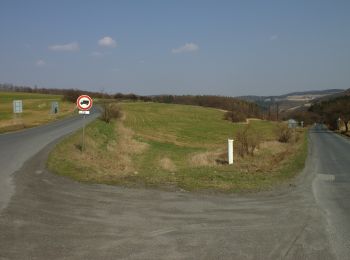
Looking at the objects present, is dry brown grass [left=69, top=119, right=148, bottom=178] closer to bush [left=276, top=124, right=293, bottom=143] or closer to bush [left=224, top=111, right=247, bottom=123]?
bush [left=276, top=124, right=293, bottom=143]

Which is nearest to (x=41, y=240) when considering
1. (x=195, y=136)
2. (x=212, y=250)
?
(x=212, y=250)

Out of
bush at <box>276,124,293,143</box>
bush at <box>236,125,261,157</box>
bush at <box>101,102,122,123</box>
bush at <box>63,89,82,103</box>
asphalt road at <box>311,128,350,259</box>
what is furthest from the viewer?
bush at <box>63,89,82,103</box>

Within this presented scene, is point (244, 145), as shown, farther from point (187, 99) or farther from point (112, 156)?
point (187, 99)

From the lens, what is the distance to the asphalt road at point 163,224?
6.74 m

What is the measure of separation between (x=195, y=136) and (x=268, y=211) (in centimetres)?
4992

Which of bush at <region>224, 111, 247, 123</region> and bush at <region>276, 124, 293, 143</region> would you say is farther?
bush at <region>224, 111, 247, 123</region>

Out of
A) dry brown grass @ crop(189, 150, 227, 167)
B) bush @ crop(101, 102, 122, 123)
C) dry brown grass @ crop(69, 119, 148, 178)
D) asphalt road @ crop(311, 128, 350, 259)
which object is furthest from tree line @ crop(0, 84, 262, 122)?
asphalt road @ crop(311, 128, 350, 259)

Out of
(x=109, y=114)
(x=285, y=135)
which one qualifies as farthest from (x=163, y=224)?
(x=285, y=135)

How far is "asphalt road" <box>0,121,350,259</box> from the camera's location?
6738 millimetres

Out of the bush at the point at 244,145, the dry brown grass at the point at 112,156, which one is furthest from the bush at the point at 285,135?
the bush at the point at 244,145

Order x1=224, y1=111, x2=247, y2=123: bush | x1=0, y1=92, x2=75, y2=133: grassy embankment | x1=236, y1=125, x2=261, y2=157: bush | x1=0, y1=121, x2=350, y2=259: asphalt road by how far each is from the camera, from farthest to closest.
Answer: x1=224, y1=111, x2=247, y2=123: bush < x1=0, y1=92, x2=75, y2=133: grassy embankment < x1=236, y1=125, x2=261, y2=157: bush < x1=0, y1=121, x2=350, y2=259: asphalt road

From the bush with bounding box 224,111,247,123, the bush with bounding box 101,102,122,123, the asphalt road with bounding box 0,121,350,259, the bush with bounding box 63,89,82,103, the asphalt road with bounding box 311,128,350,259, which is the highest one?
the bush with bounding box 63,89,82,103

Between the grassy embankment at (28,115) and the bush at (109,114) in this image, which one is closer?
the grassy embankment at (28,115)

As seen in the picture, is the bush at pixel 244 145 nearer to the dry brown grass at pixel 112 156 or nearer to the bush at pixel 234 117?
the dry brown grass at pixel 112 156
